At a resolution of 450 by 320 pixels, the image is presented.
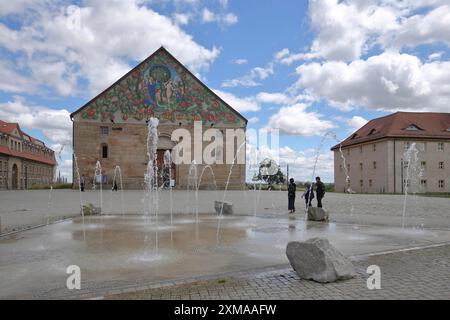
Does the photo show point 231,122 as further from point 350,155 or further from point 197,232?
point 197,232

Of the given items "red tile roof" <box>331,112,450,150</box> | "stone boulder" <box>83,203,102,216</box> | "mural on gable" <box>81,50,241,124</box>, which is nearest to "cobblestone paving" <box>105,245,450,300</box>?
"stone boulder" <box>83,203,102,216</box>

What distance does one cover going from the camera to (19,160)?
71.1 meters

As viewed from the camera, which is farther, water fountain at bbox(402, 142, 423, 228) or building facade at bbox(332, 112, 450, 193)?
building facade at bbox(332, 112, 450, 193)

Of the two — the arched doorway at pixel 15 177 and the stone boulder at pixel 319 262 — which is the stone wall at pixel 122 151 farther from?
the stone boulder at pixel 319 262

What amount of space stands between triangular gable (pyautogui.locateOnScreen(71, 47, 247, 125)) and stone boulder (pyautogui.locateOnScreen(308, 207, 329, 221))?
108ft

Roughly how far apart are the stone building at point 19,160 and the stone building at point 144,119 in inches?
1031

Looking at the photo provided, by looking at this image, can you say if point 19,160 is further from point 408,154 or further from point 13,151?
point 408,154

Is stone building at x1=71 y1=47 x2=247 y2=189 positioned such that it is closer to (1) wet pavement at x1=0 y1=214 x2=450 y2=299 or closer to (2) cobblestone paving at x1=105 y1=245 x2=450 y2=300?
(1) wet pavement at x1=0 y1=214 x2=450 y2=299

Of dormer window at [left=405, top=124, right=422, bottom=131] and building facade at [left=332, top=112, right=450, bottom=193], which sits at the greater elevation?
dormer window at [left=405, top=124, right=422, bottom=131]

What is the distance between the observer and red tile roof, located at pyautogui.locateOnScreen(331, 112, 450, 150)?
51375 mm

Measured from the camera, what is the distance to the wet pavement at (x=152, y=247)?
20.1 ft

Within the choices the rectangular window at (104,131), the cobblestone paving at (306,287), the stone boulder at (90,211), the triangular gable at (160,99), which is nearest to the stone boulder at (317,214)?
the cobblestone paving at (306,287)

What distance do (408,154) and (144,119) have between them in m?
31.4

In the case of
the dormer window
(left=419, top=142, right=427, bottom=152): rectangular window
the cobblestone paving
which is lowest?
the cobblestone paving
